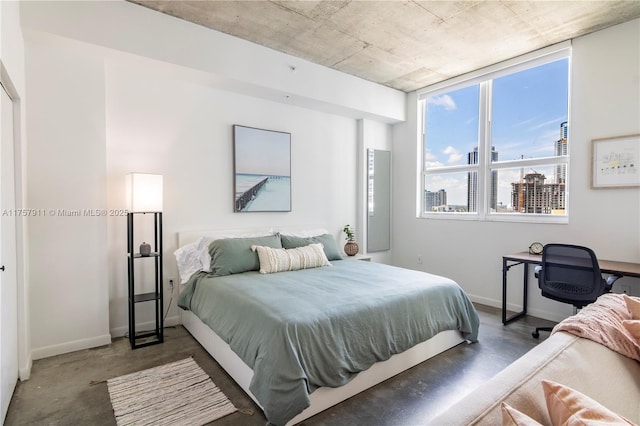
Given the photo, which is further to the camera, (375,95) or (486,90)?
(375,95)

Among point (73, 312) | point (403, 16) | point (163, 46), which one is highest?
point (403, 16)

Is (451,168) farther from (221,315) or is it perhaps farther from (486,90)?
(221,315)

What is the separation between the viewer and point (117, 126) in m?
3.13

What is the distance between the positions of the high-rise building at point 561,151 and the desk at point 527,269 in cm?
90

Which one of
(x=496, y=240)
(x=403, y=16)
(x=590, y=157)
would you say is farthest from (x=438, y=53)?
(x=496, y=240)

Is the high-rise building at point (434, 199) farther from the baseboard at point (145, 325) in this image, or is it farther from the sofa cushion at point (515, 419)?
the sofa cushion at point (515, 419)

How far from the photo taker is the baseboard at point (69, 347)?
270 cm

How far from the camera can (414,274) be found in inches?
123

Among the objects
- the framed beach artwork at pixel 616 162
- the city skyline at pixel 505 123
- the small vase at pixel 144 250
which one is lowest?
the small vase at pixel 144 250

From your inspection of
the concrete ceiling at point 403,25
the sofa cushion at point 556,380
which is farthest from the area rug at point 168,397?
the concrete ceiling at point 403,25

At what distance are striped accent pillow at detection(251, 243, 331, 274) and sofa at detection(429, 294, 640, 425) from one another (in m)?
2.32

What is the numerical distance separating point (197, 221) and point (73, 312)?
1.34 meters

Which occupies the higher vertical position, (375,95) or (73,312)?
(375,95)

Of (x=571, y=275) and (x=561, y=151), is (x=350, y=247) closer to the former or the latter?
(x=571, y=275)
